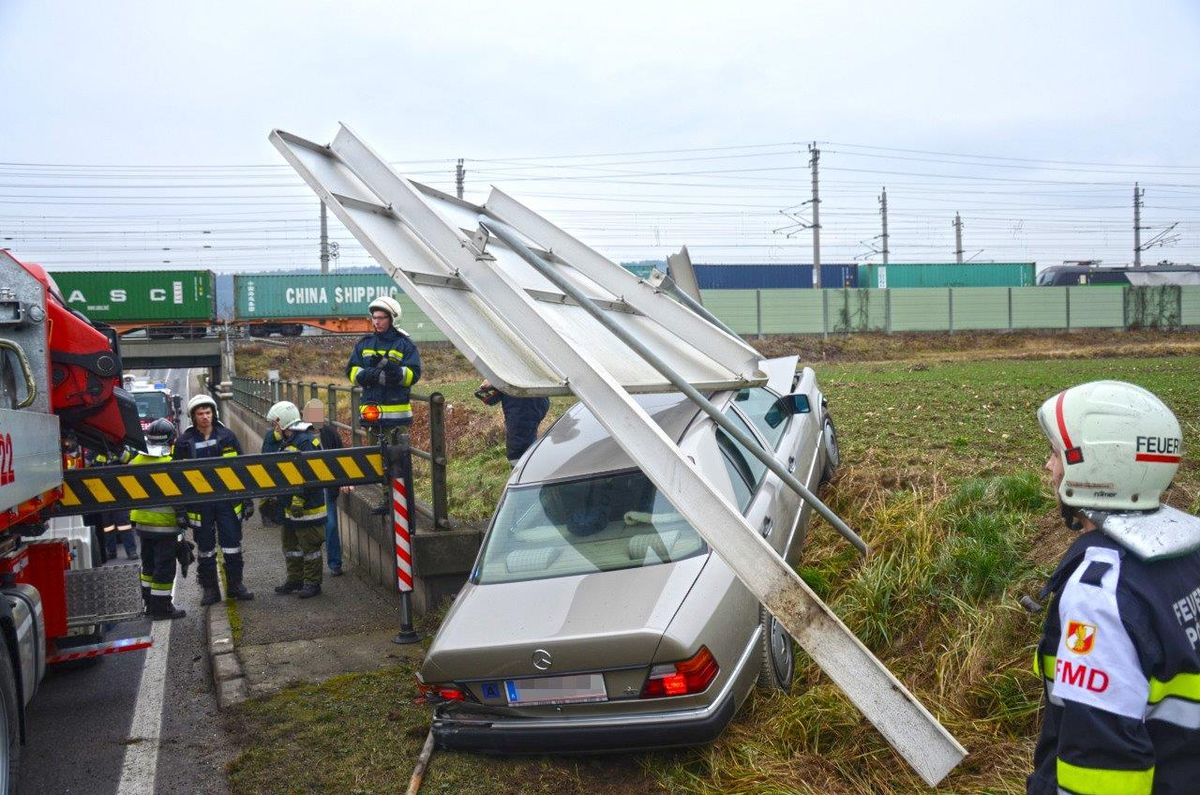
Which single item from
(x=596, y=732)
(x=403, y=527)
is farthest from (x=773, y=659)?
(x=403, y=527)

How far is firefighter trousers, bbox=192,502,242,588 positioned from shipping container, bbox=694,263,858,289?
161ft

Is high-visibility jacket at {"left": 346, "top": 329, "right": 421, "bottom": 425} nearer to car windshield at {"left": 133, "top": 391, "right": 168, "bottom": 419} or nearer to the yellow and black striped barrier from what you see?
the yellow and black striped barrier

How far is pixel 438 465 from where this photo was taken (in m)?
8.12

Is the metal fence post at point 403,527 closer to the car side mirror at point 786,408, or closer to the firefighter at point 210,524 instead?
the firefighter at point 210,524

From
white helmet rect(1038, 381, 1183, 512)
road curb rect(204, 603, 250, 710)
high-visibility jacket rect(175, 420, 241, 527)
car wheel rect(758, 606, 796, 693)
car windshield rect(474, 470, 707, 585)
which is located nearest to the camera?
white helmet rect(1038, 381, 1183, 512)

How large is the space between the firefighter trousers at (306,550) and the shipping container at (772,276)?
161 ft

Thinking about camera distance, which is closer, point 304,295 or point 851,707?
point 851,707

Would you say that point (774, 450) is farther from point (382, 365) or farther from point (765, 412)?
point (382, 365)

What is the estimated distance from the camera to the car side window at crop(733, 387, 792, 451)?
6.66 metres

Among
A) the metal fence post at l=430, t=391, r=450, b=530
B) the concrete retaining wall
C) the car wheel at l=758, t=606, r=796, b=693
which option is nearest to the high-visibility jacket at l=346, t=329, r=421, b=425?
the metal fence post at l=430, t=391, r=450, b=530

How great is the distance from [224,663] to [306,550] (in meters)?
2.24

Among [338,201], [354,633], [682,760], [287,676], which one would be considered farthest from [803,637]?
[354,633]

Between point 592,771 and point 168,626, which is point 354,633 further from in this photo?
point 592,771

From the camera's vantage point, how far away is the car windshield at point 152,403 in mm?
19656
